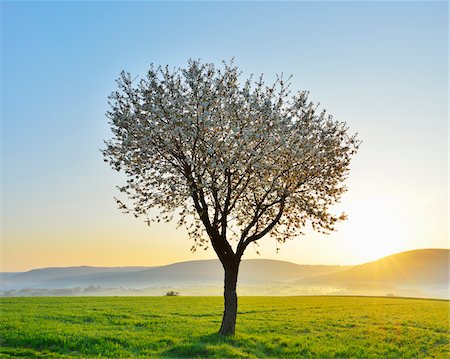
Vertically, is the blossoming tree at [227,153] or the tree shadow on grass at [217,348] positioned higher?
the blossoming tree at [227,153]

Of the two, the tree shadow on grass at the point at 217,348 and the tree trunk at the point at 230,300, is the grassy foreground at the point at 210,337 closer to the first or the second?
the tree shadow on grass at the point at 217,348

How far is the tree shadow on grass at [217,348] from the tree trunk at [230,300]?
0.74m

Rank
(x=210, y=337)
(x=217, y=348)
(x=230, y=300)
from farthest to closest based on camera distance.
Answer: (x=230, y=300)
(x=210, y=337)
(x=217, y=348)

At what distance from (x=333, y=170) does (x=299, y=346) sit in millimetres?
11151

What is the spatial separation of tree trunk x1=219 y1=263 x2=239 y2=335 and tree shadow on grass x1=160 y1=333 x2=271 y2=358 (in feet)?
2.44

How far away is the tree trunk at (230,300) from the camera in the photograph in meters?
29.0

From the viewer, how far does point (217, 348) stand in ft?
83.8

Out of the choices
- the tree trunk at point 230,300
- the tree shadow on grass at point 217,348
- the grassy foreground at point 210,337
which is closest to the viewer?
the tree shadow on grass at point 217,348

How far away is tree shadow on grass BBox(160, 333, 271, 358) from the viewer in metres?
24.9

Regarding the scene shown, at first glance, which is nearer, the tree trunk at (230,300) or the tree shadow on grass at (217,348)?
the tree shadow on grass at (217,348)

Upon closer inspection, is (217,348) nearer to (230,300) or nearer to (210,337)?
(210,337)

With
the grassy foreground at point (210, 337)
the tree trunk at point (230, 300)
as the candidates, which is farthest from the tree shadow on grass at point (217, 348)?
the tree trunk at point (230, 300)

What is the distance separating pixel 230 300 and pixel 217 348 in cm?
412

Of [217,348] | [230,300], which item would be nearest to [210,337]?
[230,300]
